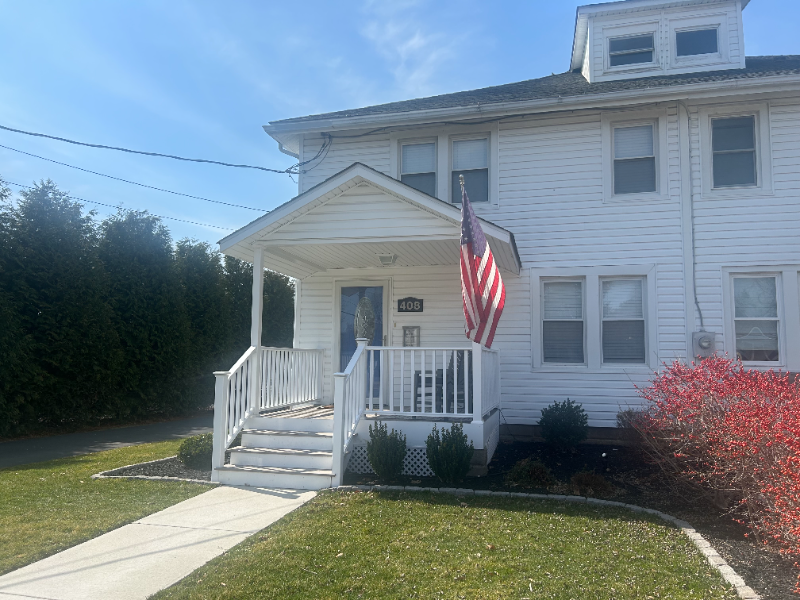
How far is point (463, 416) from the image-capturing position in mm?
7547

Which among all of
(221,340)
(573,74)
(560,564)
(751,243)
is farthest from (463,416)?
(221,340)

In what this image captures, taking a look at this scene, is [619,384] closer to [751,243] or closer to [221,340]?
[751,243]

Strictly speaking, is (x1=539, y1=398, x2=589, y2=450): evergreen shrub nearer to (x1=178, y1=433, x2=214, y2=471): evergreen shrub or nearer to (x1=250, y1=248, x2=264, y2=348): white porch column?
(x1=250, y1=248, x2=264, y2=348): white porch column

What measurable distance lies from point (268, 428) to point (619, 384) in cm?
531

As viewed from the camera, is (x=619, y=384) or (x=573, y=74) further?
(x=573, y=74)

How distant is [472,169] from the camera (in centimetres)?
1012

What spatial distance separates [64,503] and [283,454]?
2.36m

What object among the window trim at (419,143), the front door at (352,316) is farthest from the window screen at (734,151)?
the front door at (352,316)

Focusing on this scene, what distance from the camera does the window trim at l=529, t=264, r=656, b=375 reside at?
9109 millimetres

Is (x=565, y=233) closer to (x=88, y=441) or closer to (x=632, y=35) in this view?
(x=632, y=35)

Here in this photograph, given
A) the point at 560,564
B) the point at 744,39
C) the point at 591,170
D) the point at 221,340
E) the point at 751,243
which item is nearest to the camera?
the point at 560,564

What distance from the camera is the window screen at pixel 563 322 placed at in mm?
9484

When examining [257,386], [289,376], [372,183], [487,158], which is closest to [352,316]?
[289,376]

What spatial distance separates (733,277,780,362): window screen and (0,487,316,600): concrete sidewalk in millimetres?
6833
